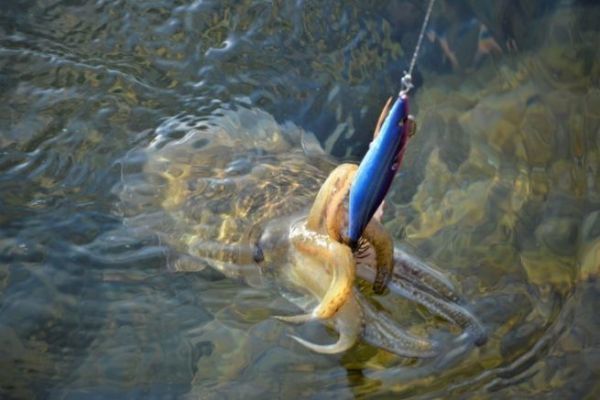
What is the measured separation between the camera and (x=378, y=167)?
2252mm

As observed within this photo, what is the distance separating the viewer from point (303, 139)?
437cm

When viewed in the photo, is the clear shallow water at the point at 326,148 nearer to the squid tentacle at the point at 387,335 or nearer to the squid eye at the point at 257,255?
the squid tentacle at the point at 387,335

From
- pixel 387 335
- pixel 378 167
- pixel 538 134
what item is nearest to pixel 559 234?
pixel 538 134

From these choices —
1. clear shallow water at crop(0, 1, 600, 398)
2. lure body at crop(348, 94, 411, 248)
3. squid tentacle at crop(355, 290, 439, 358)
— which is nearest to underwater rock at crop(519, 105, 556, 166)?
clear shallow water at crop(0, 1, 600, 398)

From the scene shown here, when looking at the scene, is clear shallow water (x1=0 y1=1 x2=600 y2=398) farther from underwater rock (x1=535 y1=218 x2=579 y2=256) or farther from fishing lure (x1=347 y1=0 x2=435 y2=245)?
fishing lure (x1=347 y1=0 x2=435 y2=245)

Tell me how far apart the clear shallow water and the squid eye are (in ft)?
0.62

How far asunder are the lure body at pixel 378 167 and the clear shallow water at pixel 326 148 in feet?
2.45

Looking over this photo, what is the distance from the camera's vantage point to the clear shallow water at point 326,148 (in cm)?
320

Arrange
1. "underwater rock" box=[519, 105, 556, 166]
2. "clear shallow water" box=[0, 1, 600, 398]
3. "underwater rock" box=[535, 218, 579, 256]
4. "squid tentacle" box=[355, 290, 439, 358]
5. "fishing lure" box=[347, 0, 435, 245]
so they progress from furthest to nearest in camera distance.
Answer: "underwater rock" box=[519, 105, 556, 166] → "underwater rock" box=[535, 218, 579, 256] → "clear shallow water" box=[0, 1, 600, 398] → "squid tentacle" box=[355, 290, 439, 358] → "fishing lure" box=[347, 0, 435, 245]

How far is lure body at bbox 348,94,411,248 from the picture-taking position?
2.10 m

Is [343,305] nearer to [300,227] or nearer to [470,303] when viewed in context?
[300,227]

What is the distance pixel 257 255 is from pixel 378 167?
3.96 ft

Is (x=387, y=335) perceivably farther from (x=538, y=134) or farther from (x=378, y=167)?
A: (x=538, y=134)

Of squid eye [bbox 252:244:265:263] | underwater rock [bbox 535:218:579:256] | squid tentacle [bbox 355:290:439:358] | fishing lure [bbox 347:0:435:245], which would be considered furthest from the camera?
underwater rock [bbox 535:218:579:256]
